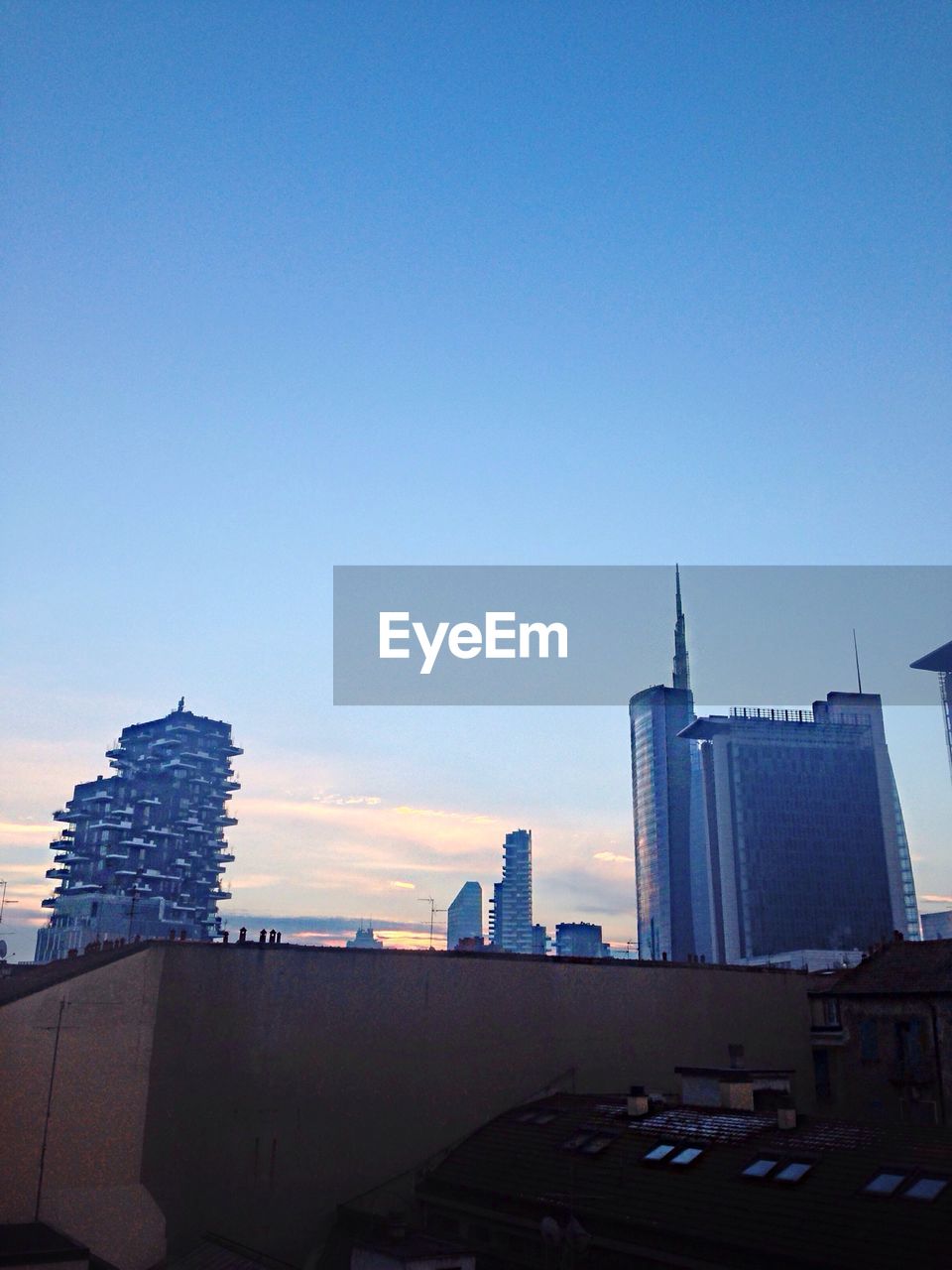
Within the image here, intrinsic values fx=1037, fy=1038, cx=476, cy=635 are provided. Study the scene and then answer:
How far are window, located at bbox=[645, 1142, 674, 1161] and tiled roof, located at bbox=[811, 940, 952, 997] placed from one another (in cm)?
1884

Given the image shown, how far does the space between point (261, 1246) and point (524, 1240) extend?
9.33 metres

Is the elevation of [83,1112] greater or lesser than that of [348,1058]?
lesser

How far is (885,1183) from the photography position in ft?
81.5

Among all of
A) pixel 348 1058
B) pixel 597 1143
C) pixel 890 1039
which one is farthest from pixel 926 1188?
pixel 890 1039

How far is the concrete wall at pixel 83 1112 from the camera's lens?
30125 millimetres

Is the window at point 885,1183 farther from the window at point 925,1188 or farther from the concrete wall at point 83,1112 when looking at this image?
the concrete wall at point 83,1112

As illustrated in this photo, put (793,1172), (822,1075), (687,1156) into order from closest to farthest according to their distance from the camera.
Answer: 1. (793,1172)
2. (687,1156)
3. (822,1075)

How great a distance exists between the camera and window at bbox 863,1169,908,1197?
2441cm

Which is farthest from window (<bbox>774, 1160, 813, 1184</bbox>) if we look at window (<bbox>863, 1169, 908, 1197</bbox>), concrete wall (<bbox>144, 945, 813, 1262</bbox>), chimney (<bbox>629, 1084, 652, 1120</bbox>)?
concrete wall (<bbox>144, 945, 813, 1262</bbox>)

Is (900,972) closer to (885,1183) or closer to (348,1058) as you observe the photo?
(885,1183)

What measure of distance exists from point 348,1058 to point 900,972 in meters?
26.1

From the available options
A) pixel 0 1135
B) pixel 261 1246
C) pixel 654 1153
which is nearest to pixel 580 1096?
pixel 654 1153

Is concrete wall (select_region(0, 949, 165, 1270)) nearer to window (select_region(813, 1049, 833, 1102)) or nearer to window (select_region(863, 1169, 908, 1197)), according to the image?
window (select_region(863, 1169, 908, 1197))

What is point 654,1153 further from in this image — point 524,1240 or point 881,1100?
point 881,1100
